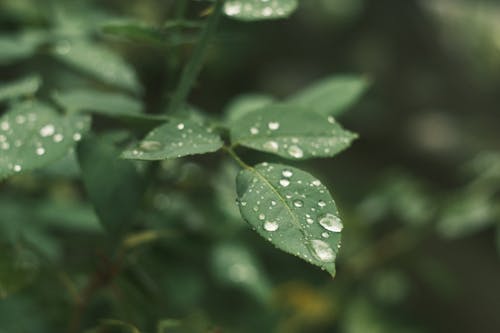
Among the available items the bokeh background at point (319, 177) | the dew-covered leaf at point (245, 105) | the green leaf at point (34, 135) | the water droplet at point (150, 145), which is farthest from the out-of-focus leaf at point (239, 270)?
the water droplet at point (150, 145)

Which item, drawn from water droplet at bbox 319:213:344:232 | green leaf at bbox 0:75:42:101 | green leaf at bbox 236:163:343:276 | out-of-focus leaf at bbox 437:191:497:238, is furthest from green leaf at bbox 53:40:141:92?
out-of-focus leaf at bbox 437:191:497:238

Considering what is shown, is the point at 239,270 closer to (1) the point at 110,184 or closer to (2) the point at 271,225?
(1) the point at 110,184

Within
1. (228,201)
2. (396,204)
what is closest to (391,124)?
(396,204)

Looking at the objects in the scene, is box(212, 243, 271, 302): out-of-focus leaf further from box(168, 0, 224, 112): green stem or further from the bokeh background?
box(168, 0, 224, 112): green stem

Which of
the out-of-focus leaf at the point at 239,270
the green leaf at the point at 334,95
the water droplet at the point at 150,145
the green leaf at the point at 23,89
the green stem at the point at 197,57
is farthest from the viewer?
the out-of-focus leaf at the point at 239,270

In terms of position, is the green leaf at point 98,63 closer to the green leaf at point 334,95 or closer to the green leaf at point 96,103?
the green leaf at point 96,103
